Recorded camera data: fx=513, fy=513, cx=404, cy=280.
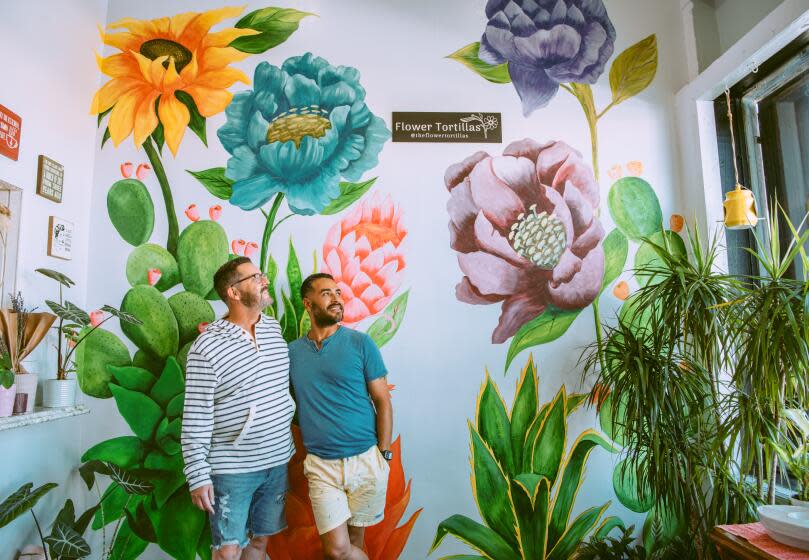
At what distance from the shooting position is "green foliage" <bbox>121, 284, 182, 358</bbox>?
263 centimetres

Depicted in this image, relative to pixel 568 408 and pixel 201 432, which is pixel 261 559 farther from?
pixel 568 408

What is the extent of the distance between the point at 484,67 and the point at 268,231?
4.89ft

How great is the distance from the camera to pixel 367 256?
8.86 ft

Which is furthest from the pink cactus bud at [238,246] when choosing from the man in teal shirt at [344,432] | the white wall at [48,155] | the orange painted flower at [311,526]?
the orange painted flower at [311,526]

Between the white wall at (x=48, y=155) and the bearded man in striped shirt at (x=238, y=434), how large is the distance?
2.56 feet

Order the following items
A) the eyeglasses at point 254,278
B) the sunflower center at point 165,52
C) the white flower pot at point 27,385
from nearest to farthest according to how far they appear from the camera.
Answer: the white flower pot at point 27,385 < the eyeglasses at point 254,278 < the sunflower center at point 165,52

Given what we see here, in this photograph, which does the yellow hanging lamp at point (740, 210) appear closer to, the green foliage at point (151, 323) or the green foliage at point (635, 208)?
the green foliage at point (635, 208)

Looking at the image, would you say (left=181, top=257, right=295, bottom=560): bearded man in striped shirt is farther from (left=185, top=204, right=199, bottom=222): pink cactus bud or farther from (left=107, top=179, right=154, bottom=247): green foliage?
(left=107, top=179, right=154, bottom=247): green foliage

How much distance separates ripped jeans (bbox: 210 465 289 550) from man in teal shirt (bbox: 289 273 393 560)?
165 millimetres

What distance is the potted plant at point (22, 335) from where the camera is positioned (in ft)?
6.66

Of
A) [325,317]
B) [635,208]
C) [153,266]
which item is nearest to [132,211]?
[153,266]

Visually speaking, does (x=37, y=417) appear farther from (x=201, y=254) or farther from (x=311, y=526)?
(x=311, y=526)

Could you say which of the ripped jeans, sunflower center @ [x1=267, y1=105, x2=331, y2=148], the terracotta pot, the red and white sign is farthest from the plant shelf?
sunflower center @ [x1=267, y1=105, x2=331, y2=148]

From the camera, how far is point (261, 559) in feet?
7.58
